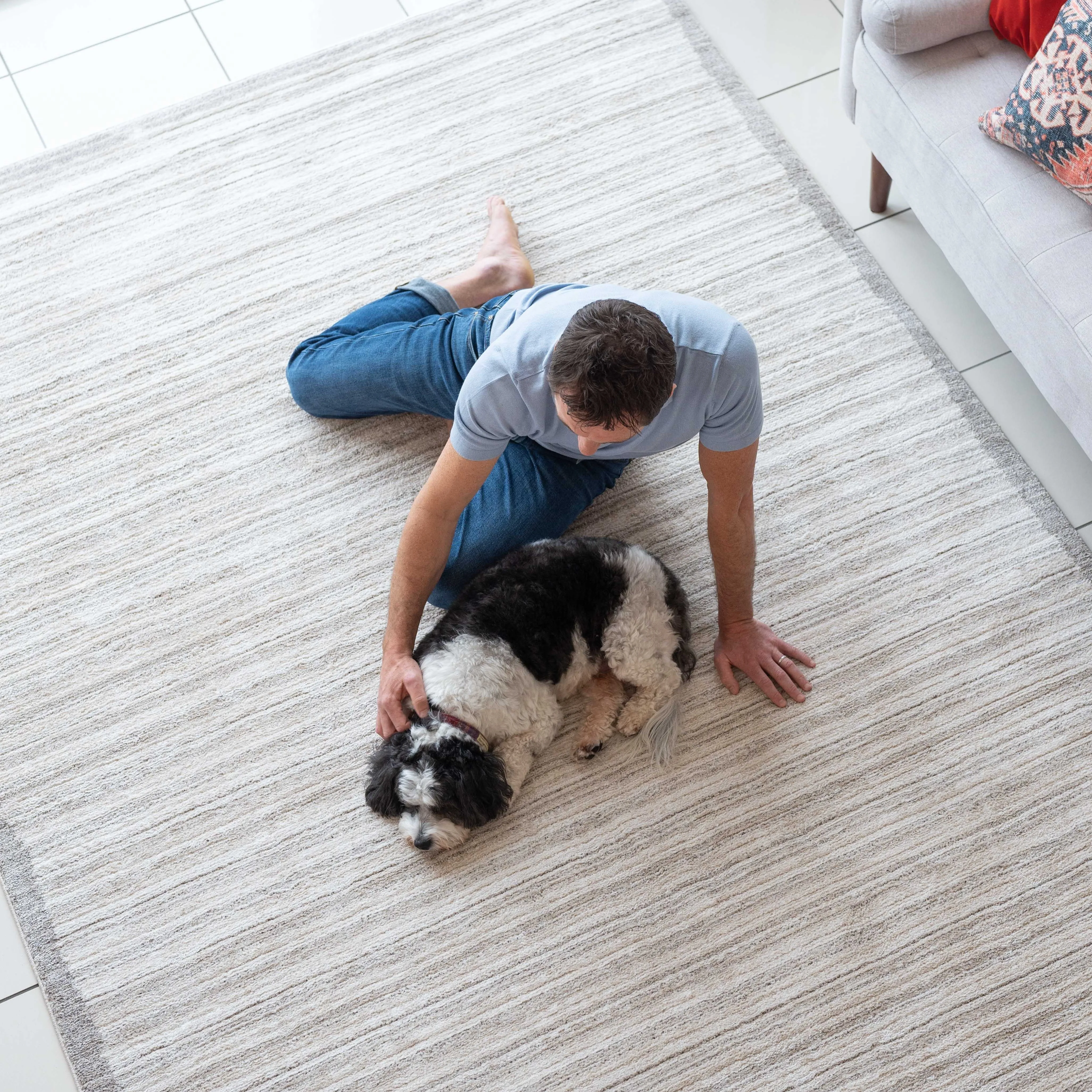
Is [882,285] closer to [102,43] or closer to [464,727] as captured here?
[464,727]

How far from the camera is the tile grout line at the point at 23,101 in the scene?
7.97 ft

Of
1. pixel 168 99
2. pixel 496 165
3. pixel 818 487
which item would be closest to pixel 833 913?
pixel 818 487

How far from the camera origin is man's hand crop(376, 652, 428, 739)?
1.60 metres

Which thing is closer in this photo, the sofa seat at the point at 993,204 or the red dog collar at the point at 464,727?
the red dog collar at the point at 464,727

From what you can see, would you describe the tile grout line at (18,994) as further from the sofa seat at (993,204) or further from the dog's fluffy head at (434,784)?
the sofa seat at (993,204)

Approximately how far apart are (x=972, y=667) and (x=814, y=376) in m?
0.65

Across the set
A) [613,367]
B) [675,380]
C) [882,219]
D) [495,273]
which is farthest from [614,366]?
[882,219]

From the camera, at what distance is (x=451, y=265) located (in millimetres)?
2217

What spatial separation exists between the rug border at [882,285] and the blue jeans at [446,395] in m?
0.73

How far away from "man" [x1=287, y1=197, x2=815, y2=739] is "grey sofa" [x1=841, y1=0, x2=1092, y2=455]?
0.58 metres

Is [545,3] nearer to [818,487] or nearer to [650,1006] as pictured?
[818,487]

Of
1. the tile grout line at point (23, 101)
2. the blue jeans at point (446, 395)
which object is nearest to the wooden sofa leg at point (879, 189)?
the blue jeans at point (446, 395)

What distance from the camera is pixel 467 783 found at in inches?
61.2

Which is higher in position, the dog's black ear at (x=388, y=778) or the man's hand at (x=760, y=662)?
the dog's black ear at (x=388, y=778)
